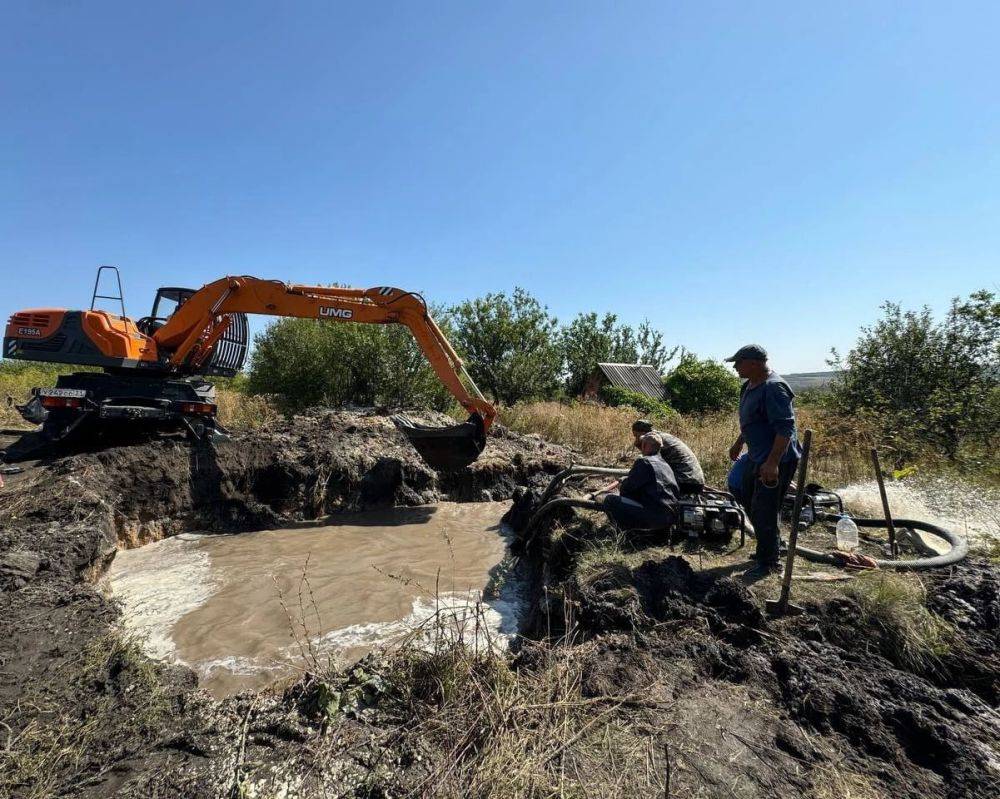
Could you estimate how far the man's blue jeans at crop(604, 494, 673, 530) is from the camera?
493 cm

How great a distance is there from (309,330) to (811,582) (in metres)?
14.2

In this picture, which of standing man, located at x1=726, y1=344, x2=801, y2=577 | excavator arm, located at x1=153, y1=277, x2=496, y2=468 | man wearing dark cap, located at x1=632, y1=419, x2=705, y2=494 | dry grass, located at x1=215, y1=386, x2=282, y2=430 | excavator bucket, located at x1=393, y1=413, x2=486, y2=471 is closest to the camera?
standing man, located at x1=726, y1=344, x2=801, y2=577

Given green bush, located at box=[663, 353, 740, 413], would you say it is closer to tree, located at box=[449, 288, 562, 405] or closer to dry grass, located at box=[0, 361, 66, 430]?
tree, located at box=[449, 288, 562, 405]

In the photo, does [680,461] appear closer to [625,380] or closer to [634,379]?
[625,380]

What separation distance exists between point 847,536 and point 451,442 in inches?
221

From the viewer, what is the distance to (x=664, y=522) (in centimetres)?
494

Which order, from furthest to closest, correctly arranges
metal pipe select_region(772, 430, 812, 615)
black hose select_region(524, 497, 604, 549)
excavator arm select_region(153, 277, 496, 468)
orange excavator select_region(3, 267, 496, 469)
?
excavator arm select_region(153, 277, 496, 468)
orange excavator select_region(3, 267, 496, 469)
black hose select_region(524, 497, 604, 549)
metal pipe select_region(772, 430, 812, 615)

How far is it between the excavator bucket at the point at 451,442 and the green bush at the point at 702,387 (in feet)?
49.8

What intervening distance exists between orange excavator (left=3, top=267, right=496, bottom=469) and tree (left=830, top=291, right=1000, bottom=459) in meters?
8.59

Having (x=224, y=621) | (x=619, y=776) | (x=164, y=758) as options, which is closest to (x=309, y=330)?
(x=224, y=621)

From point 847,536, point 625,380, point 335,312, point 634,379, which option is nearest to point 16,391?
point 335,312

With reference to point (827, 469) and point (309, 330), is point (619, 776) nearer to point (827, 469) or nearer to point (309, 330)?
point (827, 469)

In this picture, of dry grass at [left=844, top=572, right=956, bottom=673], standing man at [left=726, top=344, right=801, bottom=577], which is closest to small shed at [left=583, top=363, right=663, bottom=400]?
standing man at [left=726, top=344, right=801, bottom=577]

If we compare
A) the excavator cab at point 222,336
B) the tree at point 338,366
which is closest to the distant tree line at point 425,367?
the tree at point 338,366
